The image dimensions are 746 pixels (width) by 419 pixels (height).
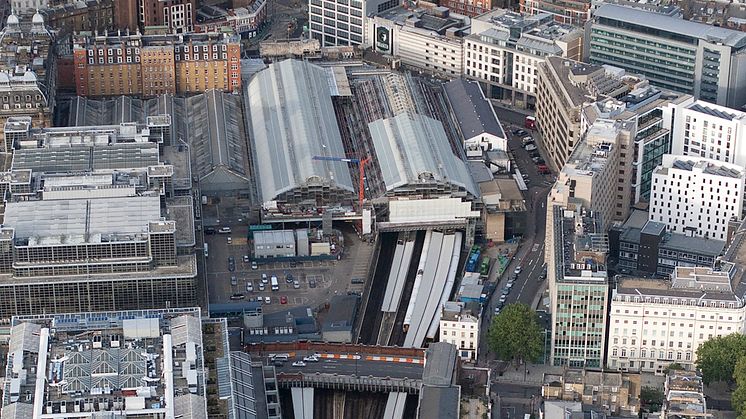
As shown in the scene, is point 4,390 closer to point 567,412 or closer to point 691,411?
point 567,412

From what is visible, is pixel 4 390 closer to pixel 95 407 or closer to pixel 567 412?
pixel 95 407

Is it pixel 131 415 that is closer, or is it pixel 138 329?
pixel 131 415

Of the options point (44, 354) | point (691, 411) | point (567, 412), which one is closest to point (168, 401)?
point (44, 354)

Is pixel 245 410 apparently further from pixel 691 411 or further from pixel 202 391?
pixel 691 411

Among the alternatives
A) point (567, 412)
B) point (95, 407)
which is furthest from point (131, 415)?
point (567, 412)
